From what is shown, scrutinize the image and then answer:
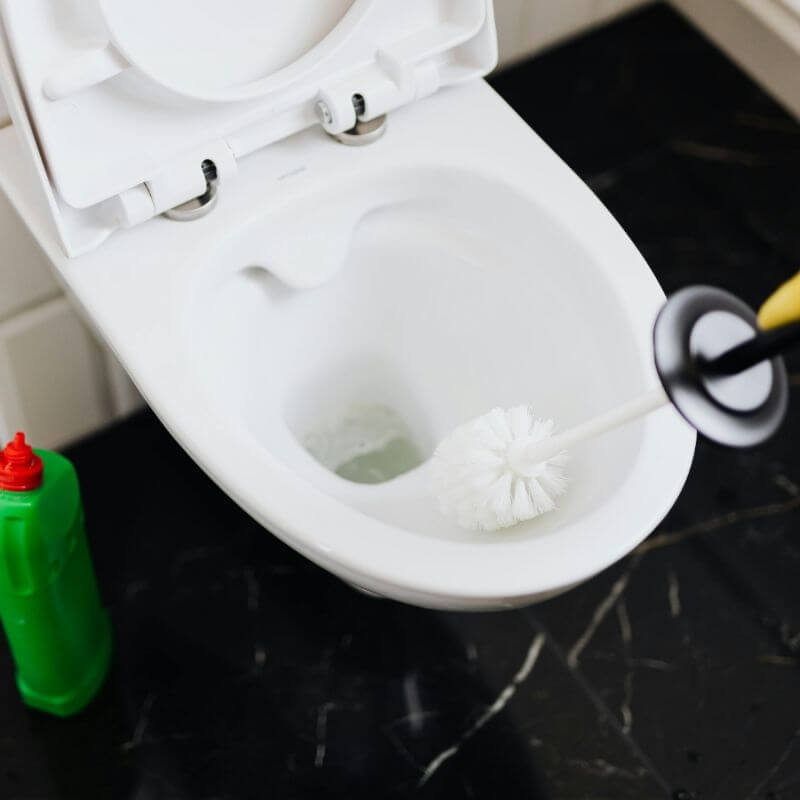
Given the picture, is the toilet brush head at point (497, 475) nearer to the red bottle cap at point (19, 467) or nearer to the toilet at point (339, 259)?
the toilet at point (339, 259)

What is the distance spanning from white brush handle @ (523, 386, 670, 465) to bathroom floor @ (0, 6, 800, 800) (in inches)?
16.7

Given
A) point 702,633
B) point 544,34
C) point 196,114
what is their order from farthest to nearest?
1. point 544,34
2. point 702,633
3. point 196,114

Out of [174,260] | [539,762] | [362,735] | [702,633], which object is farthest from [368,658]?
[174,260]

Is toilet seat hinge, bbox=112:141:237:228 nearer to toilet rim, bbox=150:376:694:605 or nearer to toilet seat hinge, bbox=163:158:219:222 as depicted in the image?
toilet seat hinge, bbox=163:158:219:222

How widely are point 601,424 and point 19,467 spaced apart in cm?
45

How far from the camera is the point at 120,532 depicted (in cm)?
127

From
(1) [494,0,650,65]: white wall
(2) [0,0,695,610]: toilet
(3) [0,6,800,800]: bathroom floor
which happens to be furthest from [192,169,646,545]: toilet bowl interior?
(1) [494,0,650,65]: white wall

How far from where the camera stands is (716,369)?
67 centimetres

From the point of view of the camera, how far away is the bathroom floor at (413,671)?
1.16m

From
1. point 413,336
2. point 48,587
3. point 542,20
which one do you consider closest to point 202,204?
point 413,336

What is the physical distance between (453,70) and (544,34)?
47 centimetres

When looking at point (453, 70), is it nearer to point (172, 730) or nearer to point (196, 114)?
point (196, 114)

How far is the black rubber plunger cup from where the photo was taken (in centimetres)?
66

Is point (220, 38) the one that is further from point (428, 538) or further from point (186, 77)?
point (428, 538)
